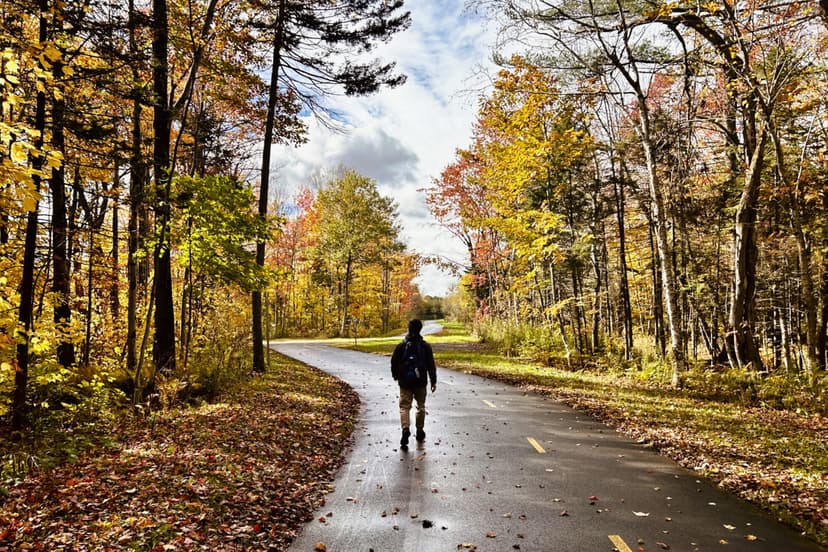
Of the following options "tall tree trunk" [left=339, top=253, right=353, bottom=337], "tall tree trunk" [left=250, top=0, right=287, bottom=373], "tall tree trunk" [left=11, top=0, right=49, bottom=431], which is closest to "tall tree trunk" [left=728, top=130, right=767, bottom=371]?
"tall tree trunk" [left=250, top=0, right=287, bottom=373]

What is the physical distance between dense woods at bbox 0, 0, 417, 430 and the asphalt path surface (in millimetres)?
4598

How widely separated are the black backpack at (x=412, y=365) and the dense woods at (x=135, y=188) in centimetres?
534

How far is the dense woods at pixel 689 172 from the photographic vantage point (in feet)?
40.6

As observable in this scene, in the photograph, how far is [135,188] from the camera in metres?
12.2

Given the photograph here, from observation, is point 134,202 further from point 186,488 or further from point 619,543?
point 619,543

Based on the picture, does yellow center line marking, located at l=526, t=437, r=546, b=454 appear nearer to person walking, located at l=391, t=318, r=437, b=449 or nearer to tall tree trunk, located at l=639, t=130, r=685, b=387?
person walking, located at l=391, t=318, r=437, b=449

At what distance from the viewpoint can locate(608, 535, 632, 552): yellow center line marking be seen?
15.0 ft

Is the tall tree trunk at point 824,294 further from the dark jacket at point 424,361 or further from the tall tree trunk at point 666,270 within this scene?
the dark jacket at point 424,361

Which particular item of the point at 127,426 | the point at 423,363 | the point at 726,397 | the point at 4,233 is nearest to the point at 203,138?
the point at 4,233

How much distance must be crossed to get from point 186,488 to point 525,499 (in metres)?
4.05

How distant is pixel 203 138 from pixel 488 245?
18.1 metres

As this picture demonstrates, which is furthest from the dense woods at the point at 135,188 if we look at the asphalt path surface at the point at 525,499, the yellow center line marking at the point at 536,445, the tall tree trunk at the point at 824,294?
the tall tree trunk at the point at 824,294

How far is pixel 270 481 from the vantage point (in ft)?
21.3

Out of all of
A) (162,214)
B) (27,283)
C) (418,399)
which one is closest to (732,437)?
(418,399)
